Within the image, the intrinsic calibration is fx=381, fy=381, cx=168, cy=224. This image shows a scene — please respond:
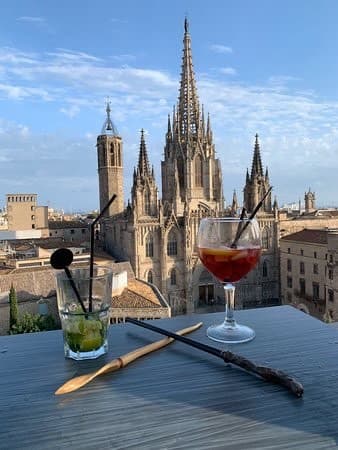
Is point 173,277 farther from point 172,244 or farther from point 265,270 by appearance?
point 265,270

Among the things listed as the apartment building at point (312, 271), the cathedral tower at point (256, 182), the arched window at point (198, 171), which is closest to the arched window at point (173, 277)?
the arched window at point (198, 171)

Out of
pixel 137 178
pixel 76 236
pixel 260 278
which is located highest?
pixel 137 178

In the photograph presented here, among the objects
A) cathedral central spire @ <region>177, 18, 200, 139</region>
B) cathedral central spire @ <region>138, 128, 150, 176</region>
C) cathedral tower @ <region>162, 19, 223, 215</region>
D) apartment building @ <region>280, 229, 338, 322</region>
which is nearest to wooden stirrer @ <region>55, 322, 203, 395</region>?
apartment building @ <region>280, 229, 338, 322</region>

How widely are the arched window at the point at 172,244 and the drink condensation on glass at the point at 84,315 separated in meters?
28.0

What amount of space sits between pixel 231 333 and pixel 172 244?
2812 cm

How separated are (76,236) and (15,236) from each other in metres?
7.76

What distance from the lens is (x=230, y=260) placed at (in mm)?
2078

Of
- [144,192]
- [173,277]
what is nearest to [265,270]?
[173,277]

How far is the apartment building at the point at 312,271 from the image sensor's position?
2480 cm

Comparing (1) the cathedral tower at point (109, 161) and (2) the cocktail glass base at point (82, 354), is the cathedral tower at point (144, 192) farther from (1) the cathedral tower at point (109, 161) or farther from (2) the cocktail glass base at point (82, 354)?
(2) the cocktail glass base at point (82, 354)

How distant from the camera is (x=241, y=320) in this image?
7.61 ft

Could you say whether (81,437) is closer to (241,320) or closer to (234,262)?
(234,262)

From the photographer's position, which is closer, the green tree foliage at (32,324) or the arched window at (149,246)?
the green tree foliage at (32,324)

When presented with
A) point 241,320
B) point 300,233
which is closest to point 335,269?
point 300,233
